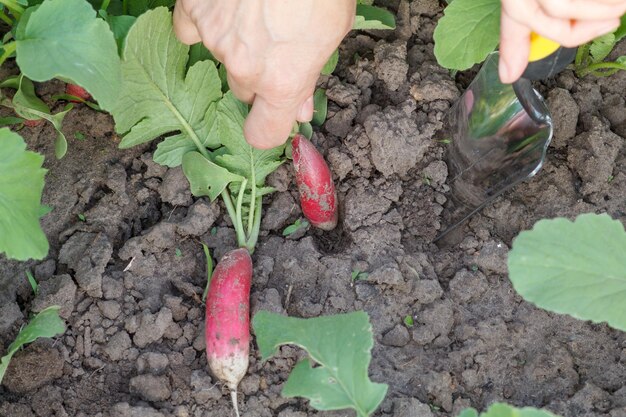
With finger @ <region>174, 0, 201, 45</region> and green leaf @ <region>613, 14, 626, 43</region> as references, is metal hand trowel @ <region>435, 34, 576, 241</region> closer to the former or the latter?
green leaf @ <region>613, 14, 626, 43</region>

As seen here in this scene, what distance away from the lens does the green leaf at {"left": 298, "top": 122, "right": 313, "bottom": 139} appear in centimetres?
204

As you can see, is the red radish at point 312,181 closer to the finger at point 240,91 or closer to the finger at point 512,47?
the finger at point 240,91

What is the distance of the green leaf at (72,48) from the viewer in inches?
63.5

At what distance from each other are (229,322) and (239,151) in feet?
1.55

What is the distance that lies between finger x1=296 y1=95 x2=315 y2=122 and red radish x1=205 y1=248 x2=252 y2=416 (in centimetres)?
39

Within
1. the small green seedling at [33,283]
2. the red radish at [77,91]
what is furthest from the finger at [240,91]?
the small green seedling at [33,283]

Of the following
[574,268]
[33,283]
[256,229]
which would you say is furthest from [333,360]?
[33,283]

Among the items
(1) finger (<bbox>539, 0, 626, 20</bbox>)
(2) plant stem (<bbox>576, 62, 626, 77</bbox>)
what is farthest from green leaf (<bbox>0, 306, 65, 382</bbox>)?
(2) plant stem (<bbox>576, 62, 626, 77</bbox>)

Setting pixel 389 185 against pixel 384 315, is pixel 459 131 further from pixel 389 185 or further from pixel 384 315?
pixel 384 315

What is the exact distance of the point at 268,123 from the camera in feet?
→ 5.87

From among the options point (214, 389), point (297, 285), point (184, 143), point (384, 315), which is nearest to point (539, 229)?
point (384, 315)

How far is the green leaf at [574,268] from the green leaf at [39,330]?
0.95 metres

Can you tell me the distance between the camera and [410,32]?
7.23ft

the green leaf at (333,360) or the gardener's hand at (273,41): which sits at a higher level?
the gardener's hand at (273,41)
